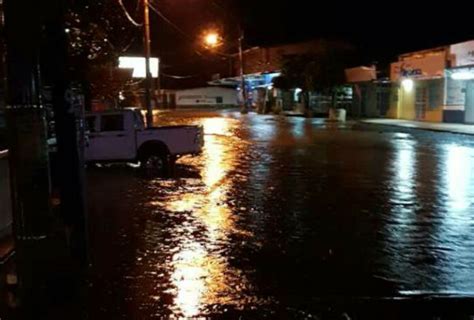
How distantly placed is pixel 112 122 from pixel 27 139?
13.2 meters

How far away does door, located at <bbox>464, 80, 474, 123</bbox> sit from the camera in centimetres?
3847

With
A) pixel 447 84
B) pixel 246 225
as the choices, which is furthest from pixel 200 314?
pixel 447 84

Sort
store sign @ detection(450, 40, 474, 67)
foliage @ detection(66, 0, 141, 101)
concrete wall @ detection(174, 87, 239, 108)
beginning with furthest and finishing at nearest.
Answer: concrete wall @ detection(174, 87, 239, 108)
store sign @ detection(450, 40, 474, 67)
foliage @ detection(66, 0, 141, 101)

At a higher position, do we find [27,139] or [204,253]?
[27,139]

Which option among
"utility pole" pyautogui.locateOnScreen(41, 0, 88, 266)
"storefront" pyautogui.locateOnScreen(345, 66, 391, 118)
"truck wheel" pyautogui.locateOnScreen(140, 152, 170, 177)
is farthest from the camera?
"storefront" pyautogui.locateOnScreen(345, 66, 391, 118)

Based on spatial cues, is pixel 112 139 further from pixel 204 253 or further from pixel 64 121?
pixel 64 121

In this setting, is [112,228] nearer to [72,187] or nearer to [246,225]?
[246,225]

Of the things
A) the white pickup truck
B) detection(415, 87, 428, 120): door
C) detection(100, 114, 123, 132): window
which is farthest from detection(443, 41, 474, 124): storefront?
detection(100, 114, 123, 132): window

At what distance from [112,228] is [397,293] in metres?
5.16

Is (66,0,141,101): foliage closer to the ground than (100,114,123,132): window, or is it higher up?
higher up

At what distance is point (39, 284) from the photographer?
6.21 m

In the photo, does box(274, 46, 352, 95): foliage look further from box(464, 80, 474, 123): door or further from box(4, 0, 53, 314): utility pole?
box(4, 0, 53, 314): utility pole

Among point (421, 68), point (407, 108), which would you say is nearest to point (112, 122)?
point (421, 68)

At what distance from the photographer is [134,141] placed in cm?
1905
